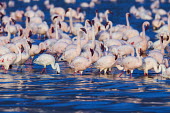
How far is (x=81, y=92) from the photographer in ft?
39.4

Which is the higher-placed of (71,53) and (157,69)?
(71,53)

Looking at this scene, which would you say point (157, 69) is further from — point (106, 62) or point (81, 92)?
point (81, 92)

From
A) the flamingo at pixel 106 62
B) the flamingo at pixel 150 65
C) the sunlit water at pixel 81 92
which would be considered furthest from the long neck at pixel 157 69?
the flamingo at pixel 106 62

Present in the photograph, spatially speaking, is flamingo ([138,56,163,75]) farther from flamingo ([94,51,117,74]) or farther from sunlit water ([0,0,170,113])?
flamingo ([94,51,117,74])

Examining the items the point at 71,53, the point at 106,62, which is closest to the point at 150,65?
the point at 106,62

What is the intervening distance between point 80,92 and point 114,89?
3.03ft

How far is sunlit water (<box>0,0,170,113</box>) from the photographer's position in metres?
10.4

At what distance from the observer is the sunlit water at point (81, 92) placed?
1043 cm

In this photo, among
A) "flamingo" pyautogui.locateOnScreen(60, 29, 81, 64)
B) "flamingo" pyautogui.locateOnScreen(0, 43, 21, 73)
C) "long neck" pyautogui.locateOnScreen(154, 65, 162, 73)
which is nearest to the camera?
"long neck" pyautogui.locateOnScreen(154, 65, 162, 73)

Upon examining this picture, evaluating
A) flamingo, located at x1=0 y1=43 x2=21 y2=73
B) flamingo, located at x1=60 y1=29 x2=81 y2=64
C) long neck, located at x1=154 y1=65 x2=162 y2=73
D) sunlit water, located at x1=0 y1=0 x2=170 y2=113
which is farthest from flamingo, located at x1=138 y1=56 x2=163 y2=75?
flamingo, located at x1=0 y1=43 x2=21 y2=73

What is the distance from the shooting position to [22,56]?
1596 cm

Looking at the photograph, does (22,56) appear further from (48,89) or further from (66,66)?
(48,89)

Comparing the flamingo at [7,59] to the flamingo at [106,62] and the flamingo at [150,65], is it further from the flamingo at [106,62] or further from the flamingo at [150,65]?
the flamingo at [150,65]

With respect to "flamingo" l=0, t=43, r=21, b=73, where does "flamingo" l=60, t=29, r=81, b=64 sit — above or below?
above
